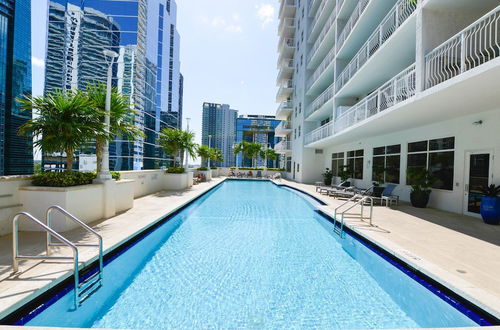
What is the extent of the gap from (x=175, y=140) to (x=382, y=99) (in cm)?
1205

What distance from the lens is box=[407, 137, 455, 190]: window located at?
29.1 feet

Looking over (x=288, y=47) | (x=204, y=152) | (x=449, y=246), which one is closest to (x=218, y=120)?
(x=288, y=47)

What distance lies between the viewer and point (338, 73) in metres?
15.5

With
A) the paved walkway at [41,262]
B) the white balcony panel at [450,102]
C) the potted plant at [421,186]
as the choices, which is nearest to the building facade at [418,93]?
the white balcony panel at [450,102]

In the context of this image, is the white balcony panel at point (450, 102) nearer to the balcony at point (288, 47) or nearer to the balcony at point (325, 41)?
the balcony at point (325, 41)

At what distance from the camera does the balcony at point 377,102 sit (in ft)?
24.5

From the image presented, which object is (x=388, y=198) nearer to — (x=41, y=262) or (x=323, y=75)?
(x=41, y=262)

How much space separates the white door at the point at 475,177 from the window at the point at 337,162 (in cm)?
1045

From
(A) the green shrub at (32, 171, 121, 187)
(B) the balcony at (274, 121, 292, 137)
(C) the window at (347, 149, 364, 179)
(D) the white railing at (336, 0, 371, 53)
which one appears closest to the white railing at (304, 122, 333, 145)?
(C) the window at (347, 149, 364, 179)

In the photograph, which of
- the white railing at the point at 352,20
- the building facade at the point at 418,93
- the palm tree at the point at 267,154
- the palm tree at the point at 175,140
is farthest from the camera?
the palm tree at the point at 267,154

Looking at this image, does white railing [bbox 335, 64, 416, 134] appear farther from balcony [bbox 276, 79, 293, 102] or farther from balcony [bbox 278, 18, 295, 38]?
balcony [bbox 278, 18, 295, 38]

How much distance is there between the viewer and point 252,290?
3.70 metres

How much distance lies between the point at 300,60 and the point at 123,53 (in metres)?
26.1

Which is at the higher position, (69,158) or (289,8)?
(289,8)
